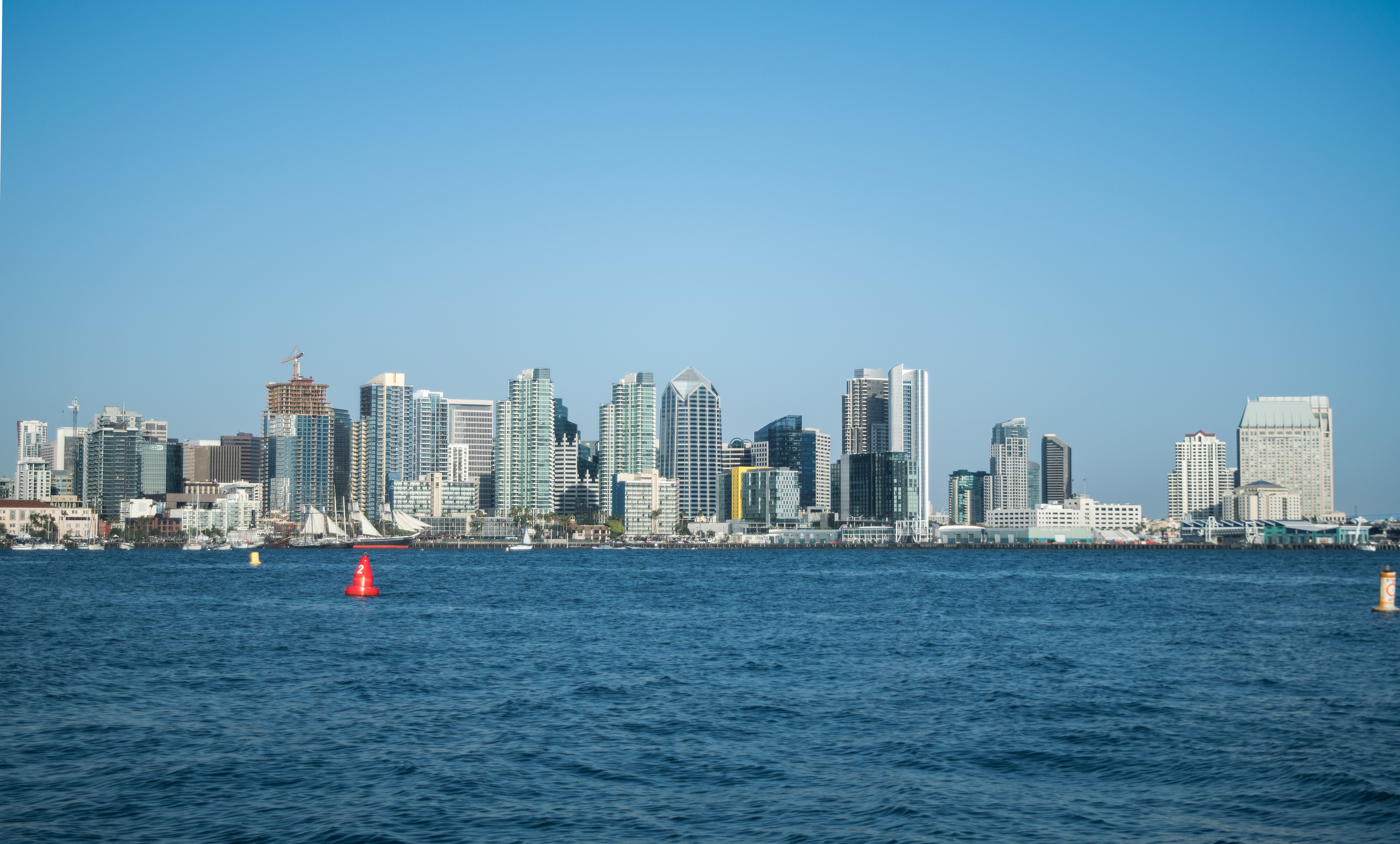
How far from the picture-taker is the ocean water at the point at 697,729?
2247 cm

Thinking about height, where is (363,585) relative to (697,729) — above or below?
below

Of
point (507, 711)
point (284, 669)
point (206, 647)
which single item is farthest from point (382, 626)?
point (507, 711)

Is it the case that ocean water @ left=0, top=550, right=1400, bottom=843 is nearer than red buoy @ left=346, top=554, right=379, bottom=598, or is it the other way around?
ocean water @ left=0, top=550, right=1400, bottom=843

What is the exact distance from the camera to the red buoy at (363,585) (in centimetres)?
8644

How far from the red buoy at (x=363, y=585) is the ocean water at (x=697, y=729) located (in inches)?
708

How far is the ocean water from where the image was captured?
22.5 metres

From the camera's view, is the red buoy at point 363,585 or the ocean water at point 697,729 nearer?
the ocean water at point 697,729

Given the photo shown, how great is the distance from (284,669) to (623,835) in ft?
82.4

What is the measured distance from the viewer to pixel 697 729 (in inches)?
1232

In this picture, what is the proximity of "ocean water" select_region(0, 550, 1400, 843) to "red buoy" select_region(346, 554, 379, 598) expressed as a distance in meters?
18.0

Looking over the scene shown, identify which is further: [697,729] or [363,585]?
[363,585]

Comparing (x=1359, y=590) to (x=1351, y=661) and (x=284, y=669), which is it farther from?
(x=284, y=669)

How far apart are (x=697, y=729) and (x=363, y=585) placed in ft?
202

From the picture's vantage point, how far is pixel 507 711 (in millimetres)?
33719
